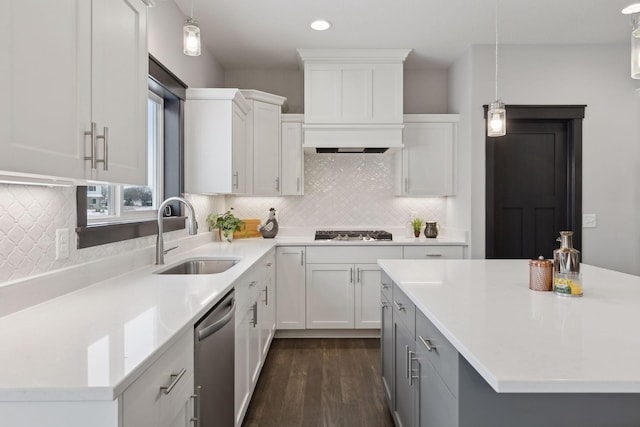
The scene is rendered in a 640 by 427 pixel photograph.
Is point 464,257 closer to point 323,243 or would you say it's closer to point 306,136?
point 323,243

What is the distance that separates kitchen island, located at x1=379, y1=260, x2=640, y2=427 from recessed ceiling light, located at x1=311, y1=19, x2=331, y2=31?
2.27 m

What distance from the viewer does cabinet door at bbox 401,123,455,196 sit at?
3.92 metres

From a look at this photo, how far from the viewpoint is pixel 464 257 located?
143 inches

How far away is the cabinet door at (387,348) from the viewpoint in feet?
7.34

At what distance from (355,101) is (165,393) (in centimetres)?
319

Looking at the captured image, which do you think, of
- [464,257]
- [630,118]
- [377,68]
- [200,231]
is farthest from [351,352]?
[630,118]

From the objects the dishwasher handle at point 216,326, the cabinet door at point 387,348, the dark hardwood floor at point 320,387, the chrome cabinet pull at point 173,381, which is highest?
the dishwasher handle at point 216,326

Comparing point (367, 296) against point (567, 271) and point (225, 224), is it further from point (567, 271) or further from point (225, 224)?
point (567, 271)

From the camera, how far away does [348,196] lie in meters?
4.27

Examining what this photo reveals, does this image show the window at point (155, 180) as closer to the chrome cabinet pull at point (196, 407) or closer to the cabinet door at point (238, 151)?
the cabinet door at point (238, 151)

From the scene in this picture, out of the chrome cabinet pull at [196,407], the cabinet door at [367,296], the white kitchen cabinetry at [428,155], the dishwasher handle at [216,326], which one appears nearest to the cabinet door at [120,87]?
the dishwasher handle at [216,326]

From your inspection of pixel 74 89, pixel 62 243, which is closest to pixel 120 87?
pixel 74 89

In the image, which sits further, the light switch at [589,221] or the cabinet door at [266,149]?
the cabinet door at [266,149]

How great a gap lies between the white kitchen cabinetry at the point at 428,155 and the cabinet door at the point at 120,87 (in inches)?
111
